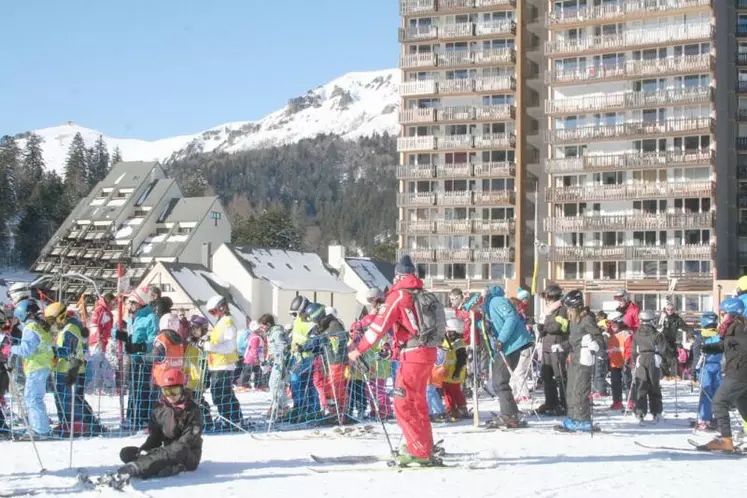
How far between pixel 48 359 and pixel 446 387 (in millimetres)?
5405

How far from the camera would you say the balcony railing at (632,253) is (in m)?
53.7

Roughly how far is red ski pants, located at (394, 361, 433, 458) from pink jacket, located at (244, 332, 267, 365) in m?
12.1

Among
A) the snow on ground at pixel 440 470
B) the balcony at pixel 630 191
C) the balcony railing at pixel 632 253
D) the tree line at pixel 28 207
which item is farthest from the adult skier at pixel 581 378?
the tree line at pixel 28 207

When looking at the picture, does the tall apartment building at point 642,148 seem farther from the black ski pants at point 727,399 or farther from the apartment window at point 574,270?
the black ski pants at point 727,399

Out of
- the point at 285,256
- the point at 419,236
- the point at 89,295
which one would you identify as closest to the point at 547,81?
the point at 419,236

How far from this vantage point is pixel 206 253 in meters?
72.2

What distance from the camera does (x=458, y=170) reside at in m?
61.4

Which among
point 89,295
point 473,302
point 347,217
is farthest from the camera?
point 347,217

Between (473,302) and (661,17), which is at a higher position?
(661,17)

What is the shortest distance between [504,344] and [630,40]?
47.3m

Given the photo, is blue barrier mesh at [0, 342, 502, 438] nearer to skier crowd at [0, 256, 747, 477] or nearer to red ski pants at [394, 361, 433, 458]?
skier crowd at [0, 256, 747, 477]

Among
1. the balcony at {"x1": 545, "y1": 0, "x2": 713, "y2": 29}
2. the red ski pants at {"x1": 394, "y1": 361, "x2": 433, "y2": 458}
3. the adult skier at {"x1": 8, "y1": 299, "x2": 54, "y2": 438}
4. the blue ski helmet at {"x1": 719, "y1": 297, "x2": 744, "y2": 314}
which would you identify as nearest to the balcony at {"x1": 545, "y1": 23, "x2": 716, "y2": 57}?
the balcony at {"x1": 545, "y1": 0, "x2": 713, "y2": 29}

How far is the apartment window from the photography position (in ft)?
188

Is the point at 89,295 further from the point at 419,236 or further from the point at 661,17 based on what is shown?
the point at 661,17
